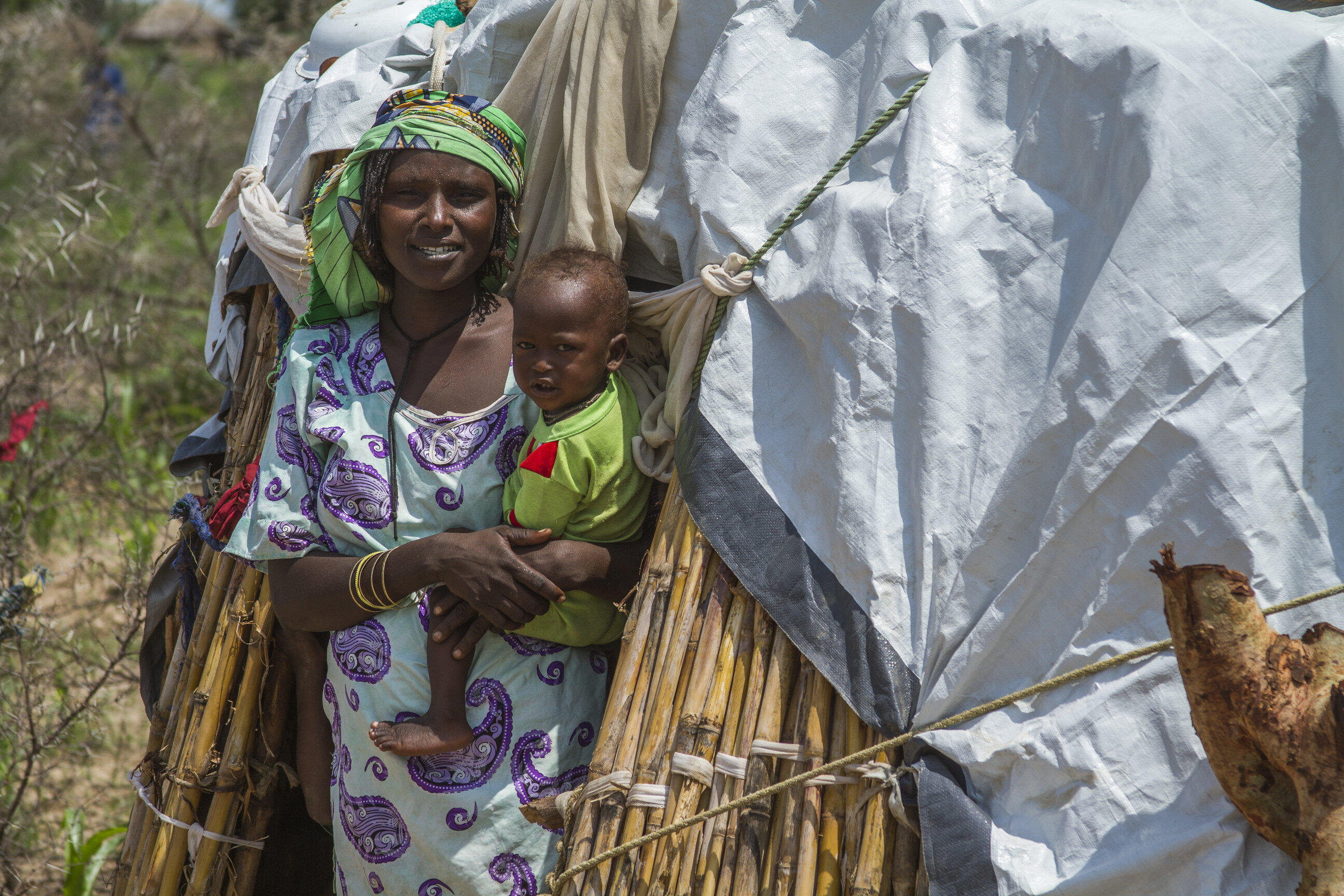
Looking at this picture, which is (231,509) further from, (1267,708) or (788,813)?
(1267,708)

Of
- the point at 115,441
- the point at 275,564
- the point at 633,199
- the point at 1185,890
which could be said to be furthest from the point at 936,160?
the point at 115,441

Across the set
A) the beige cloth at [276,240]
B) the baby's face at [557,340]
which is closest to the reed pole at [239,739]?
the beige cloth at [276,240]

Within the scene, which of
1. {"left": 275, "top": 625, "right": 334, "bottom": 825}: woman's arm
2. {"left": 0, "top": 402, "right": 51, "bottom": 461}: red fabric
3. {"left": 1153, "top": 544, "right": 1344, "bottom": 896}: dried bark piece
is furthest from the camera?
{"left": 0, "top": 402, "right": 51, "bottom": 461}: red fabric

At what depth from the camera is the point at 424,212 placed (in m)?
2.06

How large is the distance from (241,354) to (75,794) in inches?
87.4

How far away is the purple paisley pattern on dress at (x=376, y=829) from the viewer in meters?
2.07

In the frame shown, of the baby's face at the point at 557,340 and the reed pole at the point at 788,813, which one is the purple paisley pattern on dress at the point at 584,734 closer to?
the reed pole at the point at 788,813

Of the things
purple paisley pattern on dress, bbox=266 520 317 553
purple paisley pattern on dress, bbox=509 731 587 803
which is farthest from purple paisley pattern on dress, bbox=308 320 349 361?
purple paisley pattern on dress, bbox=509 731 587 803

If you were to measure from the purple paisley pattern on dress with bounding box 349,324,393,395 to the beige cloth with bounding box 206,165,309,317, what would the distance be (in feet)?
0.93

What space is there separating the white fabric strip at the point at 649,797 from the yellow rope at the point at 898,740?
0.13 ft

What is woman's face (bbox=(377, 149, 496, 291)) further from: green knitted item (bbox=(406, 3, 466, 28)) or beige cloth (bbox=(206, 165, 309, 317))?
green knitted item (bbox=(406, 3, 466, 28))

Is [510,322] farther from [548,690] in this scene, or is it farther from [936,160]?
[936,160]

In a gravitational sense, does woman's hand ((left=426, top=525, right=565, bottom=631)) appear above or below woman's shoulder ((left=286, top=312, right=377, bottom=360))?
below

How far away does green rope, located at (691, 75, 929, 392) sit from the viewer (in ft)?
5.97
